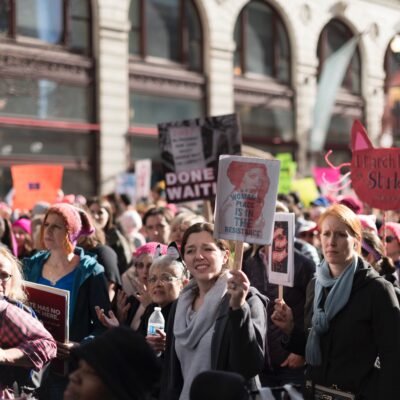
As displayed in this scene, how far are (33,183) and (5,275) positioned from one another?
768 centimetres

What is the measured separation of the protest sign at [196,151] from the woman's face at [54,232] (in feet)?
11.0

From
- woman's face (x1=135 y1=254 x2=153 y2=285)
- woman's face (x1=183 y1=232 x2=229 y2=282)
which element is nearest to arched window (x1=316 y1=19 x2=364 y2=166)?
woman's face (x1=135 y1=254 x2=153 y2=285)

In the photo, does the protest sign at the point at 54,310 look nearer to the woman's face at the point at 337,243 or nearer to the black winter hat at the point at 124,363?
the woman's face at the point at 337,243

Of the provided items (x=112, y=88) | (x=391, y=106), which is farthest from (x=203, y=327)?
(x=391, y=106)

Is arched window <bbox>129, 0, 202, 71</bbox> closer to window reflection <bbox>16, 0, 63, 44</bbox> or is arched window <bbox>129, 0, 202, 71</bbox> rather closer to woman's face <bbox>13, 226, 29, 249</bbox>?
window reflection <bbox>16, 0, 63, 44</bbox>

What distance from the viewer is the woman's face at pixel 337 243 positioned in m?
4.38

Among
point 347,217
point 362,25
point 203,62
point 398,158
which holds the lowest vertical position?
point 347,217

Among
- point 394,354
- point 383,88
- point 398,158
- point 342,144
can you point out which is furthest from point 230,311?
point 383,88

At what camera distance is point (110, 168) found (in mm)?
20172

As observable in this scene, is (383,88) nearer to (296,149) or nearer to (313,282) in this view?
(296,149)

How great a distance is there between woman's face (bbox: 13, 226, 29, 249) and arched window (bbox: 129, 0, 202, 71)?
42.3ft

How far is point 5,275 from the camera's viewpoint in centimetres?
447

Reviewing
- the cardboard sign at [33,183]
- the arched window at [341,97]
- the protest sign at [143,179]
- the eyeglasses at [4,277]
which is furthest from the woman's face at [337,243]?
the arched window at [341,97]

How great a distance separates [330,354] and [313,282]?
2.59ft
